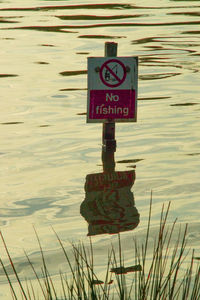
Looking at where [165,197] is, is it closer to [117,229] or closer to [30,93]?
[117,229]

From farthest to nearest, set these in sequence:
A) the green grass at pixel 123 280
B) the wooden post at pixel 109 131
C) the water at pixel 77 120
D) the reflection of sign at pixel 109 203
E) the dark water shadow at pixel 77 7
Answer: the dark water shadow at pixel 77 7 → the wooden post at pixel 109 131 → the water at pixel 77 120 → the reflection of sign at pixel 109 203 → the green grass at pixel 123 280

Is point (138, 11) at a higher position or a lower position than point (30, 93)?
higher

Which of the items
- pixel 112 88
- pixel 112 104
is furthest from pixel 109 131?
pixel 112 88

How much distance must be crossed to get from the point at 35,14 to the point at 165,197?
33.3ft

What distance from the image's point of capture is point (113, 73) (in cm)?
654

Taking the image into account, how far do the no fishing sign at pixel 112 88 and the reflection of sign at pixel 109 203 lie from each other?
0.58 metres

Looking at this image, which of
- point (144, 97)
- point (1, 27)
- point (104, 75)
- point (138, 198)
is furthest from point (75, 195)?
point (1, 27)

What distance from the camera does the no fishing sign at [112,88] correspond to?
21.3 feet

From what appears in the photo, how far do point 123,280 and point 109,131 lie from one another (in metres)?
3.95

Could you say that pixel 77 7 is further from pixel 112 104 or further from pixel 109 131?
pixel 112 104

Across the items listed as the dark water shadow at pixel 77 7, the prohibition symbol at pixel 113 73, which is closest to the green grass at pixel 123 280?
the prohibition symbol at pixel 113 73

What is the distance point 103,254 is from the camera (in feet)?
15.5

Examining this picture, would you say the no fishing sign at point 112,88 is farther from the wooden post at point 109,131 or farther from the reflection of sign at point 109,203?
the reflection of sign at point 109,203

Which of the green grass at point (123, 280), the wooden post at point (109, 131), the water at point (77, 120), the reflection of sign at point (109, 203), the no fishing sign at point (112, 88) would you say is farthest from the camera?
the wooden post at point (109, 131)
